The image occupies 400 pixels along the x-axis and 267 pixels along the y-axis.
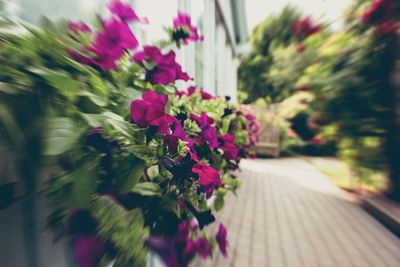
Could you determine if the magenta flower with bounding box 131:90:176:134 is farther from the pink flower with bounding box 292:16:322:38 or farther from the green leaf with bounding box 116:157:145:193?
the pink flower with bounding box 292:16:322:38

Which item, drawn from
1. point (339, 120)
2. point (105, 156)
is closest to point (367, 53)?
point (339, 120)

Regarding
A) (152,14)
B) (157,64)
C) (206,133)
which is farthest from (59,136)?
(152,14)

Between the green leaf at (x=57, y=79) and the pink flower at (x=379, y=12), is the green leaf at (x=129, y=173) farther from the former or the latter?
the pink flower at (x=379, y=12)

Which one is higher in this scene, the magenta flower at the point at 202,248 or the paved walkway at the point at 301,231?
the magenta flower at the point at 202,248

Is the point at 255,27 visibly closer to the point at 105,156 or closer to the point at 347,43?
the point at 347,43

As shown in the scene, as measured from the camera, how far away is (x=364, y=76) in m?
A: 3.01

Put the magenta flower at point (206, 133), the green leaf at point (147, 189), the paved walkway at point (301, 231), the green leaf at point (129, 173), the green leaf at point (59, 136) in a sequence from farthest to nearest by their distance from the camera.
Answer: the paved walkway at point (301, 231) → the magenta flower at point (206, 133) → the green leaf at point (147, 189) → the green leaf at point (129, 173) → the green leaf at point (59, 136)

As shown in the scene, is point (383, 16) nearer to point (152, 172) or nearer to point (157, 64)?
point (157, 64)

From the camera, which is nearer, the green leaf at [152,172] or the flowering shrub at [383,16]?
the green leaf at [152,172]

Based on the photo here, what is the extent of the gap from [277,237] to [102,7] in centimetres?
227

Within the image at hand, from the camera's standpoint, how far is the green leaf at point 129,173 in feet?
1.52

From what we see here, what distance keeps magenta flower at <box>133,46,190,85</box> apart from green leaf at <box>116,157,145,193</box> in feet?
1.00

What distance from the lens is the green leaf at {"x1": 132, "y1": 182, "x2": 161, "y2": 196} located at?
1.92 feet

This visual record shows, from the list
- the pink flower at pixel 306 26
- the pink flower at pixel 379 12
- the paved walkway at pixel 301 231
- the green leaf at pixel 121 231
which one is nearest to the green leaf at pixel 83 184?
the green leaf at pixel 121 231
